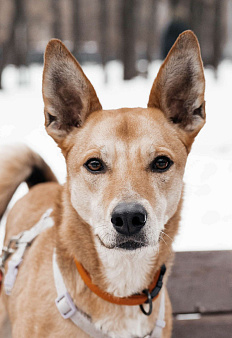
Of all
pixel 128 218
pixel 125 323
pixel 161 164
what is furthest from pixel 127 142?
pixel 125 323

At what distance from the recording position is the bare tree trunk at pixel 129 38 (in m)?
A: 12.7

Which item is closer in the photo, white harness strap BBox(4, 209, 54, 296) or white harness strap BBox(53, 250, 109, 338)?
white harness strap BBox(53, 250, 109, 338)

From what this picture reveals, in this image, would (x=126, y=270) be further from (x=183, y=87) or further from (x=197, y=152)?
(x=197, y=152)

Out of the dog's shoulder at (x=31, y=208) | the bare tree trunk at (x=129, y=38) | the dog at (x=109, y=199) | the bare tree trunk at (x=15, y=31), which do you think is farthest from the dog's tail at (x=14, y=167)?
the bare tree trunk at (x=129, y=38)

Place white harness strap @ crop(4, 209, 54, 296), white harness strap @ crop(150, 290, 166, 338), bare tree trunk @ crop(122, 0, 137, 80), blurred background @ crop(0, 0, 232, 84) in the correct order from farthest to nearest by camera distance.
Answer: bare tree trunk @ crop(122, 0, 137, 80)
blurred background @ crop(0, 0, 232, 84)
white harness strap @ crop(4, 209, 54, 296)
white harness strap @ crop(150, 290, 166, 338)

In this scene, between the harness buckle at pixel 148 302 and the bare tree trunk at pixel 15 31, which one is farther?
the bare tree trunk at pixel 15 31

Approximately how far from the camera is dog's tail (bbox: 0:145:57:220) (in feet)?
7.82

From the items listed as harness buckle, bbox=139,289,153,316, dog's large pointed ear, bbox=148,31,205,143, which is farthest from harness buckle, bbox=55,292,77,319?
dog's large pointed ear, bbox=148,31,205,143

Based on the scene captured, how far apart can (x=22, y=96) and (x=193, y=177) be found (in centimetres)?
753

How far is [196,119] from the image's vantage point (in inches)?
80.5

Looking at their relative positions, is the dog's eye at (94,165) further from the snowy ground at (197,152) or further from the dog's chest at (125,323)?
A: the dog's chest at (125,323)

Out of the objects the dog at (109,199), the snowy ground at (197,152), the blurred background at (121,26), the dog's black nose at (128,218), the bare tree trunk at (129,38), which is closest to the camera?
the dog's black nose at (128,218)

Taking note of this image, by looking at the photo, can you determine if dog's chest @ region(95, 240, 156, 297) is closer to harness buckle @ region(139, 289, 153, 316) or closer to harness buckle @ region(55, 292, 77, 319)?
harness buckle @ region(139, 289, 153, 316)

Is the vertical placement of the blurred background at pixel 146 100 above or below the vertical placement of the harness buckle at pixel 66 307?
below
